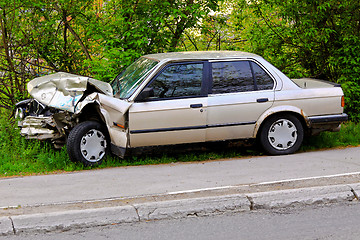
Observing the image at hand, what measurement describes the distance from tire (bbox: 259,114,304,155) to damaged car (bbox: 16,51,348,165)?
2 centimetres

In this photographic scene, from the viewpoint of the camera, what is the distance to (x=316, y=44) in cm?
1117

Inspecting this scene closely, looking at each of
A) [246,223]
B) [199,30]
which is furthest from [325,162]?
[199,30]

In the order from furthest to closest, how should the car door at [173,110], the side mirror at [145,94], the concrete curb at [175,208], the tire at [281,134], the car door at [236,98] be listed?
the tire at [281,134], the car door at [236,98], the car door at [173,110], the side mirror at [145,94], the concrete curb at [175,208]

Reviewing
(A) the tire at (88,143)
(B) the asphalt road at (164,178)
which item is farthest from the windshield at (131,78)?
(B) the asphalt road at (164,178)

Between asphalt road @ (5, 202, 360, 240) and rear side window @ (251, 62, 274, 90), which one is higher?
rear side window @ (251, 62, 274, 90)

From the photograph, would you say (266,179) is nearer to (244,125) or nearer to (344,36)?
(244,125)

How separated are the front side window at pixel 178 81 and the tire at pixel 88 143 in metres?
0.99

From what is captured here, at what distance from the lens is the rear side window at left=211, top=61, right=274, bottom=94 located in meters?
7.77

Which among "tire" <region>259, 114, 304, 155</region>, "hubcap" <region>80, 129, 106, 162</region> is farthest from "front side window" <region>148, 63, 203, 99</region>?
"tire" <region>259, 114, 304, 155</region>

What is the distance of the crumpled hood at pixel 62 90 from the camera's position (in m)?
7.59

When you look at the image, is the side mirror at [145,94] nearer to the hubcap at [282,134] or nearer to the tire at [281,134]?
the tire at [281,134]

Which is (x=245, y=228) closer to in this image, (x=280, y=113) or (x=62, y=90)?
(x=280, y=113)

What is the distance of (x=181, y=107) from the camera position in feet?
24.5

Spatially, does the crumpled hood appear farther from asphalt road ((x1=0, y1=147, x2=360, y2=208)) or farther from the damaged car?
asphalt road ((x1=0, y1=147, x2=360, y2=208))
